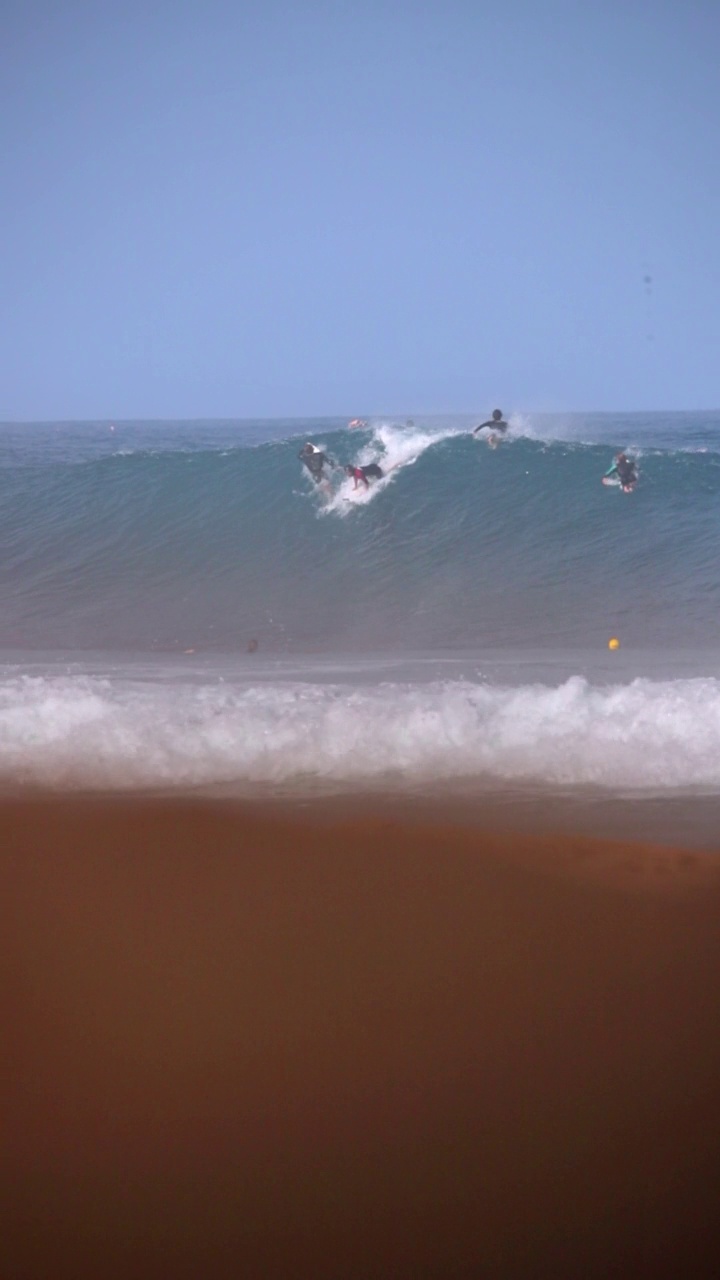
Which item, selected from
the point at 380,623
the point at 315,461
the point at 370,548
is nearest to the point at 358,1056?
the point at 380,623

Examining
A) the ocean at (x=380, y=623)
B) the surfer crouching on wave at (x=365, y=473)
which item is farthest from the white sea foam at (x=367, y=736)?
the surfer crouching on wave at (x=365, y=473)

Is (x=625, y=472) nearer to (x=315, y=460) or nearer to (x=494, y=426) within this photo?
(x=494, y=426)

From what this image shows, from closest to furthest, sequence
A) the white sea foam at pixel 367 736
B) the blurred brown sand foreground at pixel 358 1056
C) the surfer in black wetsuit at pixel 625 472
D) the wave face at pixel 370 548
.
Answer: the blurred brown sand foreground at pixel 358 1056 → the white sea foam at pixel 367 736 → the wave face at pixel 370 548 → the surfer in black wetsuit at pixel 625 472

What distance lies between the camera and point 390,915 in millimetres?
3631

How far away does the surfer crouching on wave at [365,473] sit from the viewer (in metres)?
13.1

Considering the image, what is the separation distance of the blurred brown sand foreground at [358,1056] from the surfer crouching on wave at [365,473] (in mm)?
9278

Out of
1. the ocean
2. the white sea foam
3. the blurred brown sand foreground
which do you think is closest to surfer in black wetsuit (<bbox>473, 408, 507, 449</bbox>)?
the ocean

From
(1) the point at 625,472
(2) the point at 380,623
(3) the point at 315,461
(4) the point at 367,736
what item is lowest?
(4) the point at 367,736

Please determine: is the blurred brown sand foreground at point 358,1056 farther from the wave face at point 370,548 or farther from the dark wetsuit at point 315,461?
the dark wetsuit at point 315,461

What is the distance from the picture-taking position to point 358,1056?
3049 mm

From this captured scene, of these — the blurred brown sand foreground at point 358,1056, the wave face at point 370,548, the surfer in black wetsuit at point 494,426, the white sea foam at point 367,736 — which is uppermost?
the surfer in black wetsuit at point 494,426

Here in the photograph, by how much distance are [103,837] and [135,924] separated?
26.5 inches

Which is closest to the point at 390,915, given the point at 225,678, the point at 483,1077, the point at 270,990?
the point at 270,990

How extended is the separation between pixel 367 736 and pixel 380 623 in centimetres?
393
